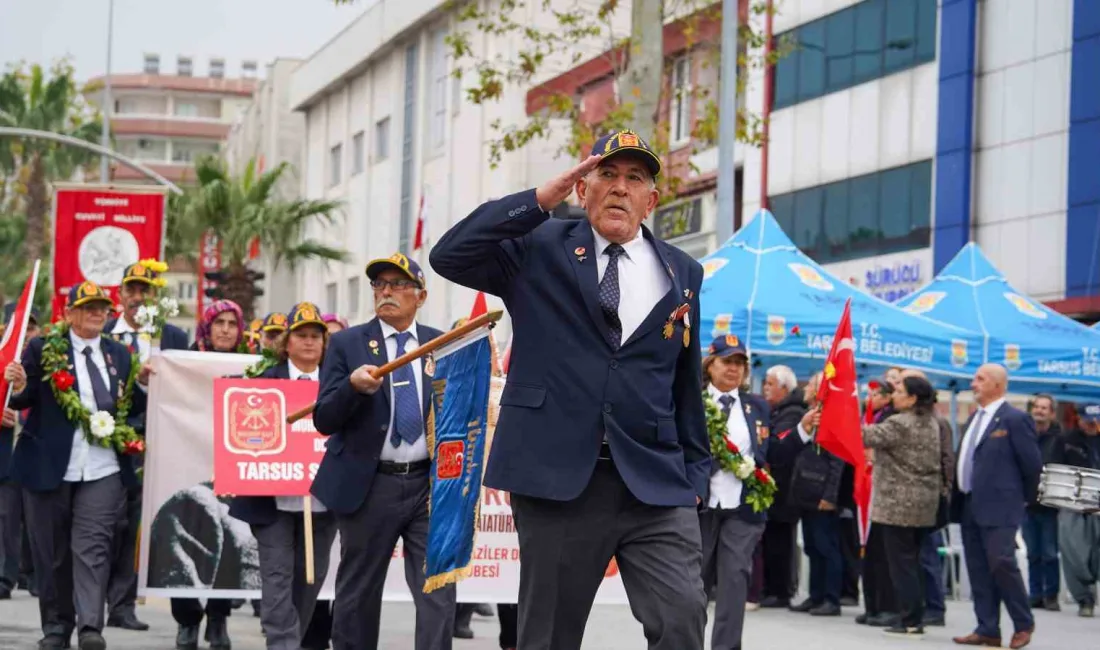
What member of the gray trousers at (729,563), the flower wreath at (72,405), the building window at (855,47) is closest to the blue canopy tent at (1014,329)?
the gray trousers at (729,563)

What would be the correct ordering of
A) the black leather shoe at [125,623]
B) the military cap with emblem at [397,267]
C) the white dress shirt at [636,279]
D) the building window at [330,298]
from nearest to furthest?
the white dress shirt at [636,279] → the military cap with emblem at [397,267] → the black leather shoe at [125,623] → the building window at [330,298]

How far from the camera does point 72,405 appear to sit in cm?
1097

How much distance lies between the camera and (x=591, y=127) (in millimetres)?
23984

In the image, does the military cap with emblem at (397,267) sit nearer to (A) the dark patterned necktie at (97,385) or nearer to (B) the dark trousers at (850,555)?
(A) the dark patterned necktie at (97,385)

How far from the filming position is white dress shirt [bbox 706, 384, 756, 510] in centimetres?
1134

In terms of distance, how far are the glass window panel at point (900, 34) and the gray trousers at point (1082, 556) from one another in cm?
1589

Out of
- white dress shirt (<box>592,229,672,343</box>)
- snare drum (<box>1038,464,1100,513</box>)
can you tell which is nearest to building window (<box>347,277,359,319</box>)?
snare drum (<box>1038,464,1100,513</box>)

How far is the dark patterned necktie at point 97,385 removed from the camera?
11.2 metres

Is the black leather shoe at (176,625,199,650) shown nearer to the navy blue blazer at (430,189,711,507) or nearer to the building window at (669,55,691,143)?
the navy blue blazer at (430,189,711,507)

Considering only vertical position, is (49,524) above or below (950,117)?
below

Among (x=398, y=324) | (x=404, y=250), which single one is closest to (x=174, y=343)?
(x=398, y=324)

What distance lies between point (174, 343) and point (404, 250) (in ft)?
138

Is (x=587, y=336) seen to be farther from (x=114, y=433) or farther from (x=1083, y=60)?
(x=1083, y=60)

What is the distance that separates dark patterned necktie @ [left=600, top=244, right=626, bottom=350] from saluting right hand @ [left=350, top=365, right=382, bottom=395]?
7.73 ft
